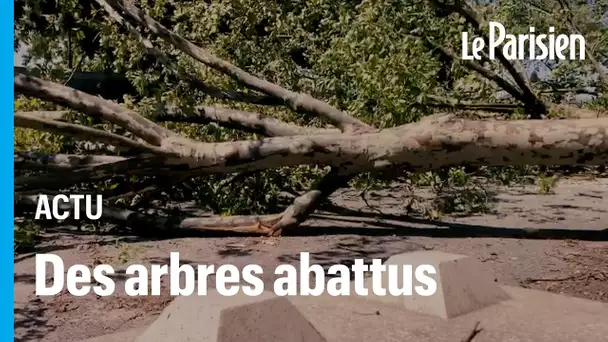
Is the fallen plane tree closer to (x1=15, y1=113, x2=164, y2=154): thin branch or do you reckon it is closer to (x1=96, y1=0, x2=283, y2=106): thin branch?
(x1=15, y1=113, x2=164, y2=154): thin branch

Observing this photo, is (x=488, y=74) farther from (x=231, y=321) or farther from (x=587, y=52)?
(x=231, y=321)

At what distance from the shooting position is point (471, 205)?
8.02 metres

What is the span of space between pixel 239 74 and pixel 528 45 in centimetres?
307

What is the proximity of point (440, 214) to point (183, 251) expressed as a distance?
272 centimetres

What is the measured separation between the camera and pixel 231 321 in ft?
11.9

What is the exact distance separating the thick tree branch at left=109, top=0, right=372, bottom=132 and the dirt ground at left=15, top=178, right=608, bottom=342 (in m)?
1.08

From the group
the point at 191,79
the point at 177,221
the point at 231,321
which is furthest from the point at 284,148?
the point at 231,321

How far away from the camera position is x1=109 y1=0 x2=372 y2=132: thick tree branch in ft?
22.8

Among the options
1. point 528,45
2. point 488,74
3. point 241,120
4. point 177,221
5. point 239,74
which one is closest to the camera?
point 177,221

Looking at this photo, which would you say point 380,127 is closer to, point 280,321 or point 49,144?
point 49,144

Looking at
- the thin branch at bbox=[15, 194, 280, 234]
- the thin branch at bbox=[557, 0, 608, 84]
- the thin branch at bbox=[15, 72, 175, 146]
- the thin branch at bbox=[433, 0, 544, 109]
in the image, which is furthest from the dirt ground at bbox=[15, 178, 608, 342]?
the thin branch at bbox=[557, 0, 608, 84]

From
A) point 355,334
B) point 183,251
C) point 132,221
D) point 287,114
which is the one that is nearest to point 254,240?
point 183,251

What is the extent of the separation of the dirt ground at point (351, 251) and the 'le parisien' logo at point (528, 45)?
5.29 ft

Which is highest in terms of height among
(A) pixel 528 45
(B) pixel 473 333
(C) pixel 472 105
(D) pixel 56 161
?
(A) pixel 528 45
